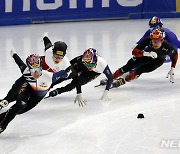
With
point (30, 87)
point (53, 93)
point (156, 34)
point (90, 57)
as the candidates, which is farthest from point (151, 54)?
point (30, 87)

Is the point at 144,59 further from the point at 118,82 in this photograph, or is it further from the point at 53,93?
the point at 53,93

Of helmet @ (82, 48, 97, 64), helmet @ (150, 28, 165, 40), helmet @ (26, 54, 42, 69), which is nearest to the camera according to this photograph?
helmet @ (26, 54, 42, 69)

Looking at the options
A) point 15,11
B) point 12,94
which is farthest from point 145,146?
point 15,11

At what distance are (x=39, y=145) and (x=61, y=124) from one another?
744 millimetres

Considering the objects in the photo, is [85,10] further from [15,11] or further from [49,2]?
[15,11]

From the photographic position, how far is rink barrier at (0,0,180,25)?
13.8 m

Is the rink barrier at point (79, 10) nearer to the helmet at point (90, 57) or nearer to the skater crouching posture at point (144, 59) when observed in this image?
the skater crouching posture at point (144, 59)

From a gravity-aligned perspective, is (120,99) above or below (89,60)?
below

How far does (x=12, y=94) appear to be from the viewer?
5410mm

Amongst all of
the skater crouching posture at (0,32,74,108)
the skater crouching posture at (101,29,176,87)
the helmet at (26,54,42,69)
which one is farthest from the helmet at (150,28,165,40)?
the helmet at (26,54,42,69)

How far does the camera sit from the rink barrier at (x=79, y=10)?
544 inches

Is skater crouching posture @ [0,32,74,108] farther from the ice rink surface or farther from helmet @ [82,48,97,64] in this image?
the ice rink surface

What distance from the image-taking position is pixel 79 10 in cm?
1445

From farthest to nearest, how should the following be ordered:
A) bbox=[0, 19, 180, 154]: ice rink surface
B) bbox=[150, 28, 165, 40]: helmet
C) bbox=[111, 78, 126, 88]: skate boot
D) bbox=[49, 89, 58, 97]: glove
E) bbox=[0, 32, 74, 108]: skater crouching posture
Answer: bbox=[111, 78, 126, 88]: skate boot < bbox=[150, 28, 165, 40]: helmet < bbox=[49, 89, 58, 97]: glove < bbox=[0, 32, 74, 108]: skater crouching posture < bbox=[0, 19, 180, 154]: ice rink surface
